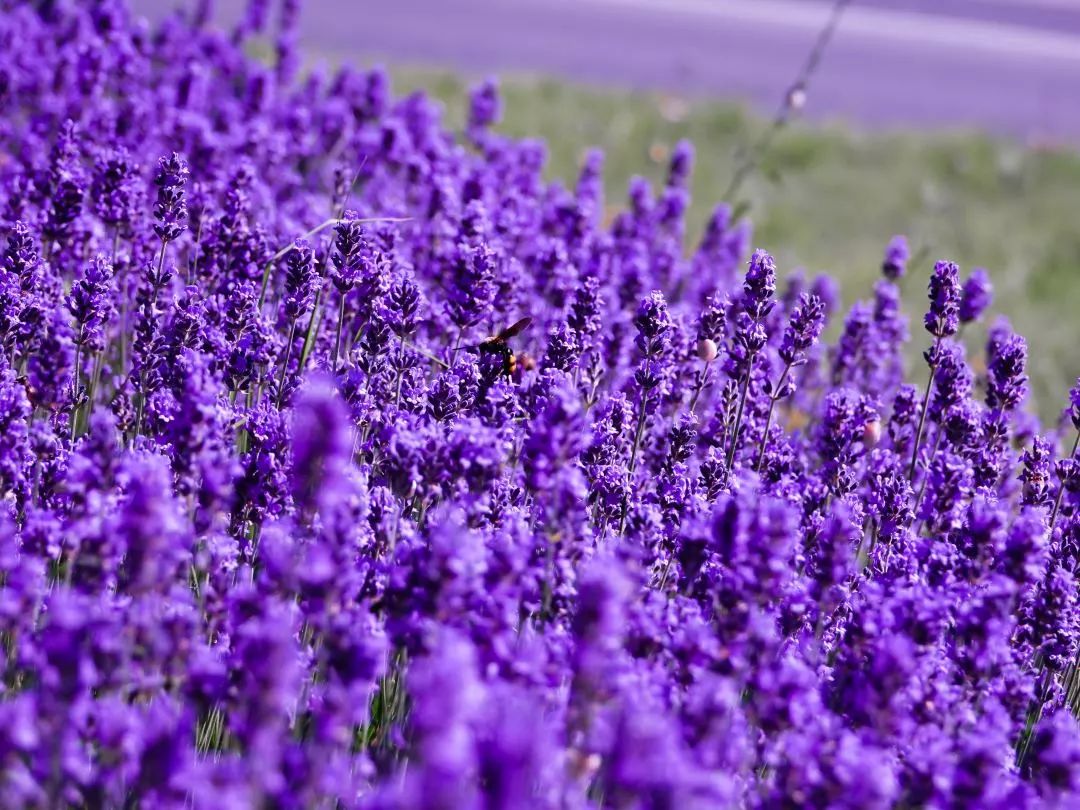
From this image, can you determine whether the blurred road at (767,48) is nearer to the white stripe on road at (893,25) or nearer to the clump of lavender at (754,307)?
the white stripe on road at (893,25)

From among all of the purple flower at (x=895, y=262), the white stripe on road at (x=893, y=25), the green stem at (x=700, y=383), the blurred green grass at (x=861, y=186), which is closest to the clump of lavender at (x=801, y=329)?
the green stem at (x=700, y=383)

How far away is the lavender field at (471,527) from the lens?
227 cm

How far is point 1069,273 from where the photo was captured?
9.16 meters

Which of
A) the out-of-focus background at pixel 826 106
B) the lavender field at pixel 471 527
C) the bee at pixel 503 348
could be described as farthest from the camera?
the out-of-focus background at pixel 826 106

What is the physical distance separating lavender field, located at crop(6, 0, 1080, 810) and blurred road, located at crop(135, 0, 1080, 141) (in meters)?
7.39

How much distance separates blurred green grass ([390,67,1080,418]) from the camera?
8625 mm

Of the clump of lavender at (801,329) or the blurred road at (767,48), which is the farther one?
the blurred road at (767,48)

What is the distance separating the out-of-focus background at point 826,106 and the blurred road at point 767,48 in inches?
1.6

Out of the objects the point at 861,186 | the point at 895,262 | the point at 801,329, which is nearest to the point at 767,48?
the point at 861,186

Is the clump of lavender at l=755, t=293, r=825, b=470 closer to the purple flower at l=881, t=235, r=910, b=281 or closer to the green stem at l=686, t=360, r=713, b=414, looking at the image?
the green stem at l=686, t=360, r=713, b=414

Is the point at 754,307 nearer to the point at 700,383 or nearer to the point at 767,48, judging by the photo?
the point at 700,383

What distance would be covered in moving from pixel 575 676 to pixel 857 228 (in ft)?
25.4

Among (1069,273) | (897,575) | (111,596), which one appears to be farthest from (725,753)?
(1069,273)

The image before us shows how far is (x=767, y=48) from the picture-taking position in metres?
15.3
